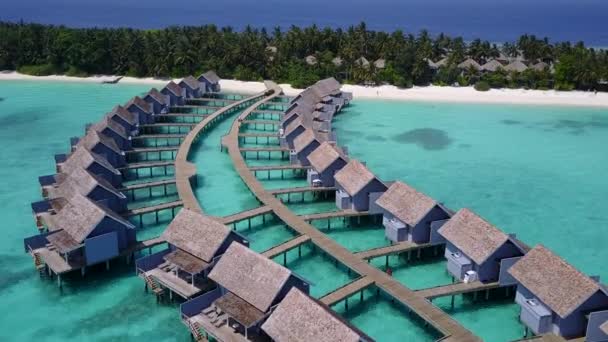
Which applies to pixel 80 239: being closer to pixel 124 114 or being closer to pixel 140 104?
pixel 124 114

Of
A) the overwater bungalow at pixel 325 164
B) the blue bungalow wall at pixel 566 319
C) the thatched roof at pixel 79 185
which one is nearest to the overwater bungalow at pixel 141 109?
the thatched roof at pixel 79 185

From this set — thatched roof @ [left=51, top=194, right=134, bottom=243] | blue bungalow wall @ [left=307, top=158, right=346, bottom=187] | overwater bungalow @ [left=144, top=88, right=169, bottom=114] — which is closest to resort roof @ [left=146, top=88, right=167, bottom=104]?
overwater bungalow @ [left=144, top=88, right=169, bottom=114]

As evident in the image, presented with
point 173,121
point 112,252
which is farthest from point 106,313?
point 173,121

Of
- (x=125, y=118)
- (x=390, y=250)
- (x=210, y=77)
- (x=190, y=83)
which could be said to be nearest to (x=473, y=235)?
(x=390, y=250)

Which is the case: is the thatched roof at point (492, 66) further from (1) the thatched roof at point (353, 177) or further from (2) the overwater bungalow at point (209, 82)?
(1) the thatched roof at point (353, 177)

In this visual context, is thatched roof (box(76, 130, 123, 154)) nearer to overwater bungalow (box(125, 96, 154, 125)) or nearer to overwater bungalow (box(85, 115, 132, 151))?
overwater bungalow (box(85, 115, 132, 151))

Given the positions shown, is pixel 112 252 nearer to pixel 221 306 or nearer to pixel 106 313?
pixel 106 313
